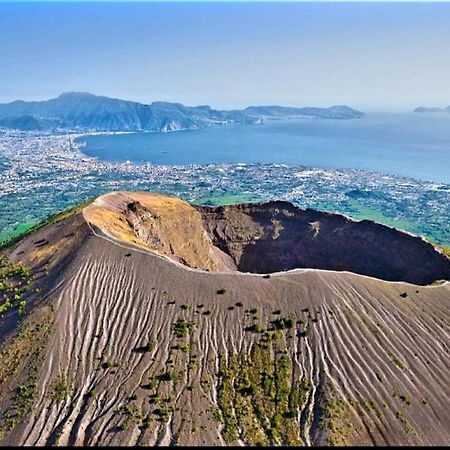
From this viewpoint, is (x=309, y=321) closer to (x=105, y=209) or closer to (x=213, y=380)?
(x=213, y=380)

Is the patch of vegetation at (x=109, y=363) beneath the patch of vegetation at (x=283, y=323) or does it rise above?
beneath

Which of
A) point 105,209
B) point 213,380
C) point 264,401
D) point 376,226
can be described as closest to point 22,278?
point 105,209

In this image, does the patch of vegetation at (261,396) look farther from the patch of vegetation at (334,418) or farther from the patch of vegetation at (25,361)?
the patch of vegetation at (25,361)

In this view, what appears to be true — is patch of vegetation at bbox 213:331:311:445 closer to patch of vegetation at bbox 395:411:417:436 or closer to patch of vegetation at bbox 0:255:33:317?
patch of vegetation at bbox 395:411:417:436

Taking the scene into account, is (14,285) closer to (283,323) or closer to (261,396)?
(283,323)

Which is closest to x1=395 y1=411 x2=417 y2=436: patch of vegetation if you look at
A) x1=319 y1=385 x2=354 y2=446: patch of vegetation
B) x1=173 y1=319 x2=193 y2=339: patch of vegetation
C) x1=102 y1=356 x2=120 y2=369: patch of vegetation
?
x1=319 y1=385 x2=354 y2=446: patch of vegetation

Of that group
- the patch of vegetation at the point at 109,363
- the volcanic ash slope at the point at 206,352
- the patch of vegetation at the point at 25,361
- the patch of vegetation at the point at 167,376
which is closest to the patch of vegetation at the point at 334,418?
the volcanic ash slope at the point at 206,352

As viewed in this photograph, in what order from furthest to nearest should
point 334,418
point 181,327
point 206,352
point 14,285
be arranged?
point 14,285 < point 181,327 < point 206,352 < point 334,418

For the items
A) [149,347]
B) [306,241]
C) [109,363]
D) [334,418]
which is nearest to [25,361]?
[109,363]

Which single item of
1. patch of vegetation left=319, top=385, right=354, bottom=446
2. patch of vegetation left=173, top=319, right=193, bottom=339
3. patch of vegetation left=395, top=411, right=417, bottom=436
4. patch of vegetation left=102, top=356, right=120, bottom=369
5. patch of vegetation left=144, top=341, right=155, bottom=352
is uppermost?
patch of vegetation left=173, top=319, right=193, bottom=339
